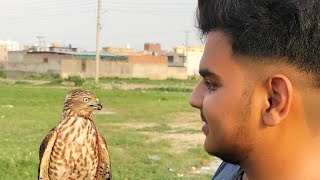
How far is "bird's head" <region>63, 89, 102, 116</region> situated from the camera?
4241 millimetres

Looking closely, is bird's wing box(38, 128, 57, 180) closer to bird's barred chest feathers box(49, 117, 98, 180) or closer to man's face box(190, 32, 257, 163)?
bird's barred chest feathers box(49, 117, 98, 180)

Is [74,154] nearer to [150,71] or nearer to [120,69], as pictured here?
[120,69]

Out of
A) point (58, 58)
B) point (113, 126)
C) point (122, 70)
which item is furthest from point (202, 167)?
point (58, 58)

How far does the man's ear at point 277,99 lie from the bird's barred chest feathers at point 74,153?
273cm

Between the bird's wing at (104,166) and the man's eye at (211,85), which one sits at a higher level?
the man's eye at (211,85)

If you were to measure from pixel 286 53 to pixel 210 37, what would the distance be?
205 millimetres

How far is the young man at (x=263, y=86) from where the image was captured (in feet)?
3.91

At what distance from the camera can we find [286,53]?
119 centimetres

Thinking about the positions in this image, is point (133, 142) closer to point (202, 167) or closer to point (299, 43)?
point (202, 167)

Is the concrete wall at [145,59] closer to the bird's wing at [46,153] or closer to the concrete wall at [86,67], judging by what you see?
the concrete wall at [86,67]

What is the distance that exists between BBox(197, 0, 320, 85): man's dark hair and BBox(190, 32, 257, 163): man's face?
62mm

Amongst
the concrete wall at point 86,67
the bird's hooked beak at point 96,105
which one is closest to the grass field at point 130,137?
the bird's hooked beak at point 96,105

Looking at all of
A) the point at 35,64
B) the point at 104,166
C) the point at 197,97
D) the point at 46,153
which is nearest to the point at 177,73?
the point at 35,64

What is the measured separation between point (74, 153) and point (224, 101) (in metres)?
2.73
